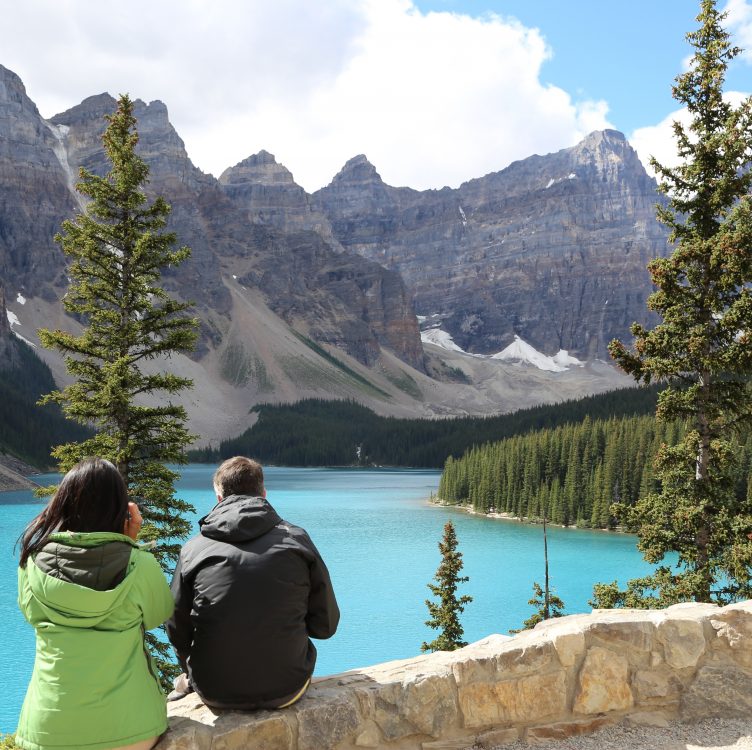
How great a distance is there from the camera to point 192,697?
5941mm

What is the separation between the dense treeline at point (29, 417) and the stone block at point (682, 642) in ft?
338

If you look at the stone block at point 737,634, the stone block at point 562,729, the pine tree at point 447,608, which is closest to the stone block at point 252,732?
the stone block at point 562,729

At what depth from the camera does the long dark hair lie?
4.64 m

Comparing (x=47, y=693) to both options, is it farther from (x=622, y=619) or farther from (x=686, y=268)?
(x=686, y=268)

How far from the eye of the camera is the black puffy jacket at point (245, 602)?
521 cm

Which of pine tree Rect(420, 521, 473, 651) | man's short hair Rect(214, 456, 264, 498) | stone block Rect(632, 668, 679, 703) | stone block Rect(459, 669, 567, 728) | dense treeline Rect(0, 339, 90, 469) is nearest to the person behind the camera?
man's short hair Rect(214, 456, 264, 498)

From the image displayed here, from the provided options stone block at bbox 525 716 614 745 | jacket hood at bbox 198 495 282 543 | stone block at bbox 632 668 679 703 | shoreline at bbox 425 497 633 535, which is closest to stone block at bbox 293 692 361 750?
jacket hood at bbox 198 495 282 543

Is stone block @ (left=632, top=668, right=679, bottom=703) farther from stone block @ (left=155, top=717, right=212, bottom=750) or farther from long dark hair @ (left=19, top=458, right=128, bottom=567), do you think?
long dark hair @ (left=19, top=458, right=128, bottom=567)

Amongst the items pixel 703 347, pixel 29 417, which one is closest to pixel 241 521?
pixel 703 347

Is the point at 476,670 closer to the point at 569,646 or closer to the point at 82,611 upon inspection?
the point at 569,646

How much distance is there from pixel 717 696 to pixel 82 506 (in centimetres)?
621

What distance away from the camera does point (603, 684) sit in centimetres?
687

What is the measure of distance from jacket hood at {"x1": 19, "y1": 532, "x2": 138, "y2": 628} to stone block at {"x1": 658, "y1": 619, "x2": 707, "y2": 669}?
5.27m

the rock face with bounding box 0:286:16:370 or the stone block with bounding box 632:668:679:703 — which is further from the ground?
the rock face with bounding box 0:286:16:370
